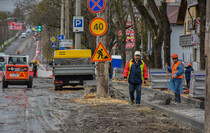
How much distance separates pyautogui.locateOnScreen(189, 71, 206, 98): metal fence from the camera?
1725cm

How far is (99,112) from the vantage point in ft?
41.0

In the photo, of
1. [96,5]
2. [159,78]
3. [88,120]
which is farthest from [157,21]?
[88,120]

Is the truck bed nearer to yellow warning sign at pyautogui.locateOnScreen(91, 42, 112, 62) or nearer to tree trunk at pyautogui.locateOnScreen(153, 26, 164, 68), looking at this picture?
tree trunk at pyautogui.locateOnScreen(153, 26, 164, 68)

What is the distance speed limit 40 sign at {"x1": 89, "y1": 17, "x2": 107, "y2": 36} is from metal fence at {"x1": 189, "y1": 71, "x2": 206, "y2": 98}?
365 centimetres

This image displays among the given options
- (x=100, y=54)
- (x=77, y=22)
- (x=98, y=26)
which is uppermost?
(x=77, y=22)

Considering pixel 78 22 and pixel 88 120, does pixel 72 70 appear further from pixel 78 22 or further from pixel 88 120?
pixel 88 120

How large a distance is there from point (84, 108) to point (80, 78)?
1153cm

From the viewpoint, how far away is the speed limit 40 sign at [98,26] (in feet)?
53.9

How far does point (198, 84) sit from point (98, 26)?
4102 millimetres

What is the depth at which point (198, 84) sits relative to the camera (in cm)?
1725

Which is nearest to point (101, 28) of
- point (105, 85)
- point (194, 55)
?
point (105, 85)

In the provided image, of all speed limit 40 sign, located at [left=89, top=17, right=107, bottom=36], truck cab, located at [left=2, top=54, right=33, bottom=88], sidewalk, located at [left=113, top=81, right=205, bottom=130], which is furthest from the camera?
truck cab, located at [left=2, top=54, right=33, bottom=88]

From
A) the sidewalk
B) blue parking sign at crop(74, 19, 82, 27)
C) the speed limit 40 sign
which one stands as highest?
blue parking sign at crop(74, 19, 82, 27)

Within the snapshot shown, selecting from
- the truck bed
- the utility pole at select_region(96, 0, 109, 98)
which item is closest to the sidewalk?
the utility pole at select_region(96, 0, 109, 98)
